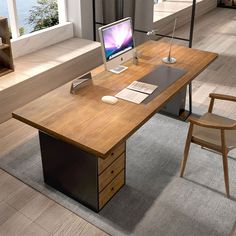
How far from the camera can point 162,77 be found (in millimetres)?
2885

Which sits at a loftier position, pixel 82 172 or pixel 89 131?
pixel 89 131

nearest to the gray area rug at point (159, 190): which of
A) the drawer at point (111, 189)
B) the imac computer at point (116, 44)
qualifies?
the drawer at point (111, 189)

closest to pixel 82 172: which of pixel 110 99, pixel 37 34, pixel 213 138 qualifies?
pixel 110 99

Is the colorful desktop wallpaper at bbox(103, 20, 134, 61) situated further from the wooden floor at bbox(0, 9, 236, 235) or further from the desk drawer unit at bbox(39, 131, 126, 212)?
the wooden floor at bbox(0, 9, 236, 235)

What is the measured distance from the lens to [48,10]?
4.77 meters

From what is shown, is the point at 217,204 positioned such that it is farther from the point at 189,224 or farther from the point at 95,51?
the point at 95,51

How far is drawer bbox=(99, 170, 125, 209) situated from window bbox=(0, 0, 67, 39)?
2.43 metres

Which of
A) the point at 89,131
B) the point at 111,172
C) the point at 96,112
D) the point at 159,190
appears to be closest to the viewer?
the point at 89,131

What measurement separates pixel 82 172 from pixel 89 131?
388 mm

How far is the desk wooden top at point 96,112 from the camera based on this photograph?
2105mm

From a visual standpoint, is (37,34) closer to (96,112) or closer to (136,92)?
(136,92)

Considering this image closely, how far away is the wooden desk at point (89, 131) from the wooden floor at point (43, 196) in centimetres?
18

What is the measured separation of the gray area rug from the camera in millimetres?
2404

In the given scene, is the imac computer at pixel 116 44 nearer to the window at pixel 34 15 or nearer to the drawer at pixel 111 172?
the drawer at pixel 111 172
